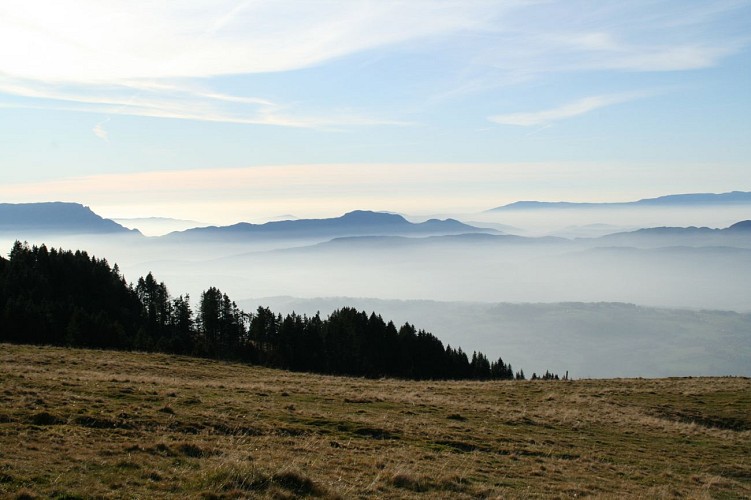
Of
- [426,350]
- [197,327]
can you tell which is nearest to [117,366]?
[197,327]

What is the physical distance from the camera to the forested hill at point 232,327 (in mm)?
74750

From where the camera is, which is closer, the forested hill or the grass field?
the grass field

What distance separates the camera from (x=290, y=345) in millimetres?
75938

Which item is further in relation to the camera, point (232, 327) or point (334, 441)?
point (232, 327)

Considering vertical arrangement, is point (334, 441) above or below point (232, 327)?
above

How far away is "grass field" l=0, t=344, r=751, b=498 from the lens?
456 inches

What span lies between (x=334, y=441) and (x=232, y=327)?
65133mm

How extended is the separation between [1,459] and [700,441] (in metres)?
27.2

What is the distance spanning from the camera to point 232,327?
7969 cm

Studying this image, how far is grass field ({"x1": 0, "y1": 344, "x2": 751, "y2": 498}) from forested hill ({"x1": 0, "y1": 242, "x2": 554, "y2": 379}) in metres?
40.3

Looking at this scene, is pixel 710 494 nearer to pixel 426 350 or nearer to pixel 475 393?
pixel 475 393

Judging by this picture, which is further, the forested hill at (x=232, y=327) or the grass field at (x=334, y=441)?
the forested hill at (x=232, y=327)

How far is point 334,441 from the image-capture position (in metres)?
17.7

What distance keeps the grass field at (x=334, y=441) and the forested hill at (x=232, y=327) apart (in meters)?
40.3
